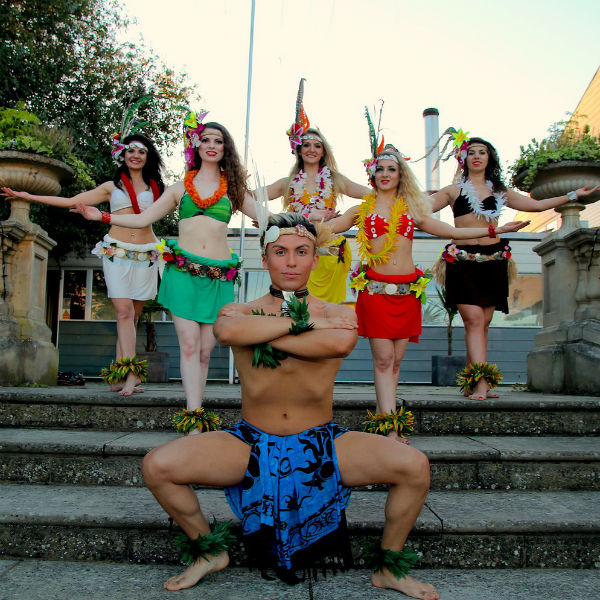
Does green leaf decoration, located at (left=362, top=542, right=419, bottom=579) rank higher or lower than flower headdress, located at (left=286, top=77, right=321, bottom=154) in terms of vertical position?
lower

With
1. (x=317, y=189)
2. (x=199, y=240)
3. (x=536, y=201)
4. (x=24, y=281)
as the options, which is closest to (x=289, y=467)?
(x=199, y=240)

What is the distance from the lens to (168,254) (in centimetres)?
368

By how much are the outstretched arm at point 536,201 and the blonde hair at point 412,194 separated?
1189 mm

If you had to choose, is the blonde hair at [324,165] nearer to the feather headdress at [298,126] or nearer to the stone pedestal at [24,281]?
the feather headdress at [298,126]

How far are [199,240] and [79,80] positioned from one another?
9.85 metres

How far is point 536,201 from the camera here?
4.51m

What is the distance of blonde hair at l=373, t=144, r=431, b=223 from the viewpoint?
3.74 metres

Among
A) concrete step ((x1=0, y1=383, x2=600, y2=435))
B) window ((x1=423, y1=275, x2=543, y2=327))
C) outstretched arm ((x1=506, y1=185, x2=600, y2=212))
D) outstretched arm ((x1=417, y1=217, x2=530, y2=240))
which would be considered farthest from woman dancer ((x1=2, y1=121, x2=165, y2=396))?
window ((x1=423, y1=275, x2=543, y2=327))

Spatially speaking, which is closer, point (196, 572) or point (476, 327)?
point (196, 572)

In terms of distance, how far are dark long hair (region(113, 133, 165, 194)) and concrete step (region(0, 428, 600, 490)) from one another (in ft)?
7.62

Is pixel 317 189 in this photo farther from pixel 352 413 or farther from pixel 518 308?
pixel 518 308

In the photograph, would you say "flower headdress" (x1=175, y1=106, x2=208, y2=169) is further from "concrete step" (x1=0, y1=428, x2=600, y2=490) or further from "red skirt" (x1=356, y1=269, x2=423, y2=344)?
"concrete step" (x1=0, y1=428, x2=600, y2=490)

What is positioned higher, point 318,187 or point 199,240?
point 318,187

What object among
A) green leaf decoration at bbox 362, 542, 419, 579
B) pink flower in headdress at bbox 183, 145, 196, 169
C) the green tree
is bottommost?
green leaf decoration at bbox 362, 542, 419, 579
